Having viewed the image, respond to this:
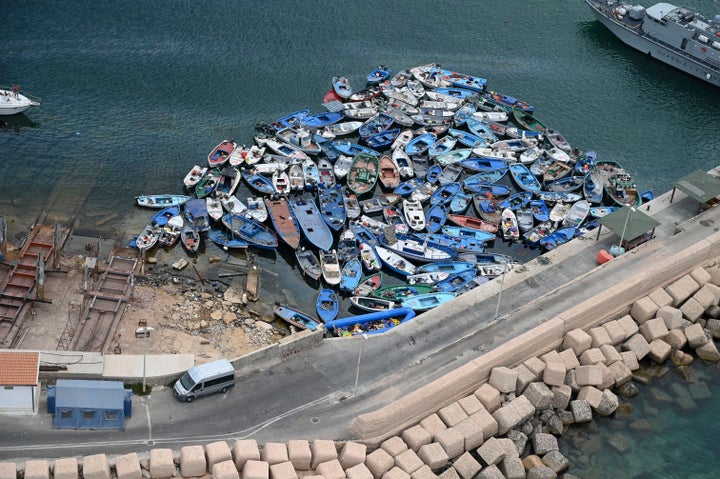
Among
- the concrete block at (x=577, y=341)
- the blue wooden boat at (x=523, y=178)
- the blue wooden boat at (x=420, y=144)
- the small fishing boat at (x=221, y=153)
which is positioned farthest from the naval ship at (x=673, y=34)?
the concrete block at (x=577, y=341)

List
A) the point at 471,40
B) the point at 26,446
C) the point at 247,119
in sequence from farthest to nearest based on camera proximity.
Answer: the point at 471,40
the point at 247,119
the point at 26,446

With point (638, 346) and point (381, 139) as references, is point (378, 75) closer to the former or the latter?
point (381, 139)

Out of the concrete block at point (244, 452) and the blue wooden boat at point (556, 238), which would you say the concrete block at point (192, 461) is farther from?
the blue wooden boat at point (556, 238)

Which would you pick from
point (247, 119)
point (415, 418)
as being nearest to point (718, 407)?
point (415, 418)

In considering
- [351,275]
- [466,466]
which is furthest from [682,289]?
[351,275]

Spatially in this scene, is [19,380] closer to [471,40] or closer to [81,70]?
[81,70]

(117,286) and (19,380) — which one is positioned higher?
(19,380)

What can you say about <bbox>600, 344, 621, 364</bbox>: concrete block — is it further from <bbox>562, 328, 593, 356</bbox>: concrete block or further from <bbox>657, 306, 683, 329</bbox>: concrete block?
<bbox>657, 306, 683, 329</bbox>: concrete block

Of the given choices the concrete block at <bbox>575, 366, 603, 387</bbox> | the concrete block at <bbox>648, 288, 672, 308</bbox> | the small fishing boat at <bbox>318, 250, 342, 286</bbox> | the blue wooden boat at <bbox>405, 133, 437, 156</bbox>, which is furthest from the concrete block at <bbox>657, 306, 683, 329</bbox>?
the blue wooden boat at <bbox>405, 133, 437, 156</bbox>
